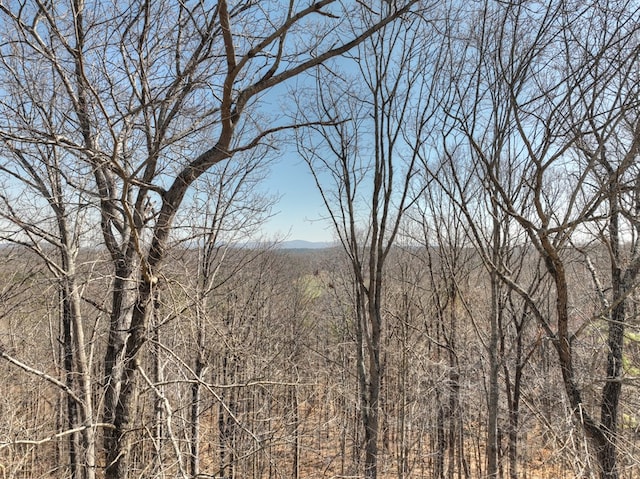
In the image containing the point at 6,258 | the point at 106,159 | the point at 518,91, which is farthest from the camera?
the point at 6,258

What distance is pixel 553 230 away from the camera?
3.19m

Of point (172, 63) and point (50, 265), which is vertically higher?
point (172, 63)

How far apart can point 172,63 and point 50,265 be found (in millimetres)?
3029

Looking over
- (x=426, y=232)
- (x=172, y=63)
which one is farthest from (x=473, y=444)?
(x=172, y=63)

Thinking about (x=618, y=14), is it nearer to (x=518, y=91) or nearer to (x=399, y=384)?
(x=518, y=91)

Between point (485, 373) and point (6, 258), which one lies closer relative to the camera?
point (6, 258)

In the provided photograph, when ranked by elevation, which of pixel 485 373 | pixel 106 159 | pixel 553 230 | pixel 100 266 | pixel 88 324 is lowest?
pixel 485 373

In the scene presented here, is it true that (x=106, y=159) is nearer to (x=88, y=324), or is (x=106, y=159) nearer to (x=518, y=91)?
(x=518, y=91)

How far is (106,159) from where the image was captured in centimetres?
211

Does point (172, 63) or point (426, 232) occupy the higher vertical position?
point (172, 63)

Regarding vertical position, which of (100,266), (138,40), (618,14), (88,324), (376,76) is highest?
(376,76)

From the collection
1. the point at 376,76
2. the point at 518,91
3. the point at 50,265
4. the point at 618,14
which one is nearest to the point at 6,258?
the point at 50,265

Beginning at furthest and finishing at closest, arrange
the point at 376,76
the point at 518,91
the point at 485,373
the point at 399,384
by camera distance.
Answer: the point at 399,384 < the point at 485,373 < the point at 376,76 < the point at 518,91

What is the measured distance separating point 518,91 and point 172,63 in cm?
384
